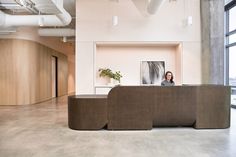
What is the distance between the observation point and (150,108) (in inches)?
188

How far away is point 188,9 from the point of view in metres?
7.95

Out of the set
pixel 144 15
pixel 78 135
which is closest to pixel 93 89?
pixel 144 15

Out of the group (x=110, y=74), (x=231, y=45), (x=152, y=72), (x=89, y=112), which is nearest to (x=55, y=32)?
(x=110, y=74)

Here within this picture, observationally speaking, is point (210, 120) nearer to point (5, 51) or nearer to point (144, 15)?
point (144, 15)

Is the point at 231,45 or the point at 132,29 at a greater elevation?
the point at 132,29

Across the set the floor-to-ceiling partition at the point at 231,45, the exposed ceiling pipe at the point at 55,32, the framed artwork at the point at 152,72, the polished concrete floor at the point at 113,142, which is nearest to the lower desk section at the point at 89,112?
the polished concrete floor at the point at 113,142

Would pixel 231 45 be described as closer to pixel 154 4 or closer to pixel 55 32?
pixel 154 4

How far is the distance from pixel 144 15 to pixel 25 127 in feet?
17.4

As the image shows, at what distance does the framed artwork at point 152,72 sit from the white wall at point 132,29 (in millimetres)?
733

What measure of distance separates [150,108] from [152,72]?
3650mm

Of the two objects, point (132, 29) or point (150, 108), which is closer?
point (150, 108)

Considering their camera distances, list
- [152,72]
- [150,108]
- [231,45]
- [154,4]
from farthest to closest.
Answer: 1. [152,72]
2. [231,45]
3. [154,4]
4. [150,108]

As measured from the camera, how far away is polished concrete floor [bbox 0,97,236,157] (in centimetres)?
334

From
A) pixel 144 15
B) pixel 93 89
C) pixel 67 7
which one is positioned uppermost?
pixel 67 7
